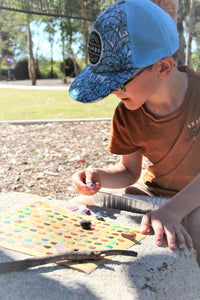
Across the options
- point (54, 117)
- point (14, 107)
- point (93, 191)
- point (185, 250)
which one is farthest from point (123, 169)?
point (14, 107)

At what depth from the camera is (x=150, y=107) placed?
2152mm

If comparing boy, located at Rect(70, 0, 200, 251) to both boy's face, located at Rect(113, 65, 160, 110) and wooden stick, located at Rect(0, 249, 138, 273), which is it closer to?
boy's face, located at Rect(113, 65, 160, 110)

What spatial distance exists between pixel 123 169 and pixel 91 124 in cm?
385

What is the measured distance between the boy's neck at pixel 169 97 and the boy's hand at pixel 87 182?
544 millimetres

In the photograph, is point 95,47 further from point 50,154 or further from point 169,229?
point 50,154

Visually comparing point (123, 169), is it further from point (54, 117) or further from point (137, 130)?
point (54, 117)

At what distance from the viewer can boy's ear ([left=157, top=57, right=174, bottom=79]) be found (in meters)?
1.71

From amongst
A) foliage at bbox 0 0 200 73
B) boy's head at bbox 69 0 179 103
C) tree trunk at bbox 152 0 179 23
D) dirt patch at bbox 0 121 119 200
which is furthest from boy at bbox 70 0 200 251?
foliage at bbox 0 0 200 73

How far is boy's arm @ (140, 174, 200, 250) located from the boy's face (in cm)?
52

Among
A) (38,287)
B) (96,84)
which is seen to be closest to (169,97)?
(96,84)

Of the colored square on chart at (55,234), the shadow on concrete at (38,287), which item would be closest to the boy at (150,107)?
Answer: the colored square on chart at (55,234)

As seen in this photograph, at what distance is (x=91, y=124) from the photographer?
619cm

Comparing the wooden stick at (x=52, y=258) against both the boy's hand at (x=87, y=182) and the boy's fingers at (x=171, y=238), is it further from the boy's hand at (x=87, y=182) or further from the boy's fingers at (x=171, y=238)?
the boy's hand at (x=87, y=182)

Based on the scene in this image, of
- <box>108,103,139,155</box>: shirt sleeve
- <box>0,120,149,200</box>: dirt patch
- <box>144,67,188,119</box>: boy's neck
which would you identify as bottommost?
<box>0,120,149,200</box>: dirt patch
